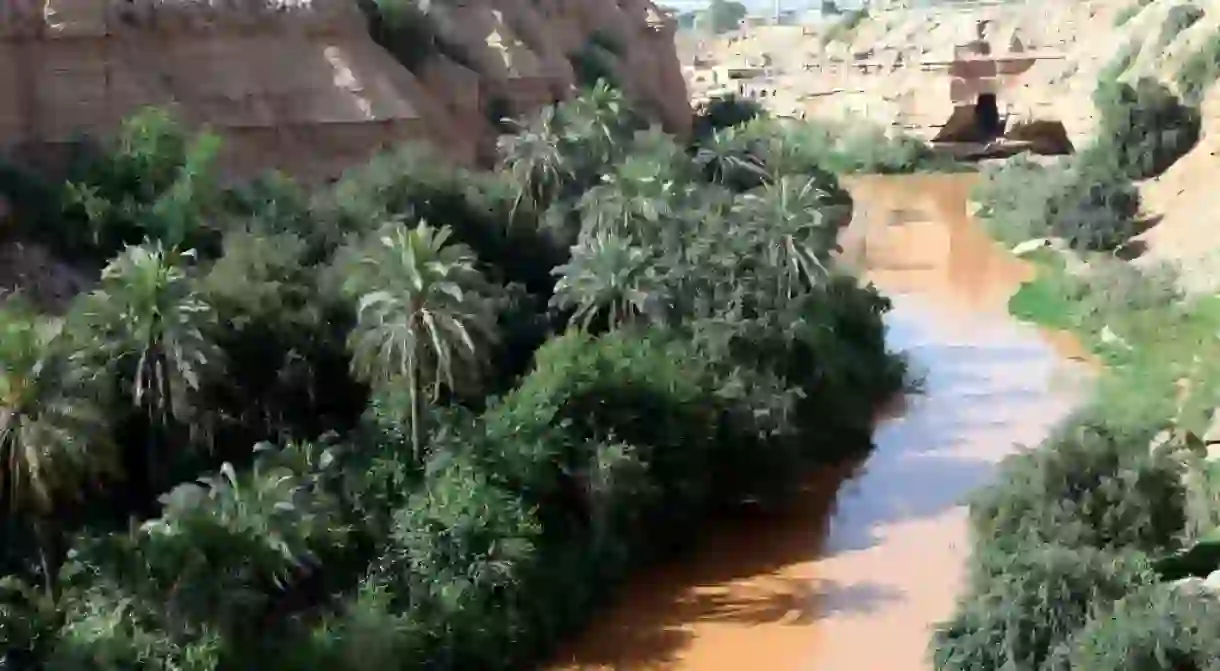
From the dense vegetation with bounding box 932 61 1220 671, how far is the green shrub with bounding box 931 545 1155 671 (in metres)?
0.02

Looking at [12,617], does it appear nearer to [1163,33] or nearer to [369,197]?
[369,197]

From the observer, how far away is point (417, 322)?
76.6 ft

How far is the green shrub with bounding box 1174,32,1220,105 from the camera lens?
5534 centimetres

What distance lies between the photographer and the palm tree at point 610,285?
93.5 feet

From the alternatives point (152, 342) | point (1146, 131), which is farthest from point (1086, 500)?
point (1146, 131)

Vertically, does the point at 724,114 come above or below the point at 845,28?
below

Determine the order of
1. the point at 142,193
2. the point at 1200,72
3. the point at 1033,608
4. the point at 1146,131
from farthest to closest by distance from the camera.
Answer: the point at 1200,72
the point at 1146,131
the point at 142,193
the point at 1033,608

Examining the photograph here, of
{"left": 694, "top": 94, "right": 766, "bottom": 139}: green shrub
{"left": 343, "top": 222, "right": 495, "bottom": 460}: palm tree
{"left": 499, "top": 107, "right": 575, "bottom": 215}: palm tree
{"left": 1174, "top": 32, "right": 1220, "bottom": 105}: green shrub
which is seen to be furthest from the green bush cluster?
{"left": 343, "top": 222, "right": 495, "bottom": 460}: palm tree

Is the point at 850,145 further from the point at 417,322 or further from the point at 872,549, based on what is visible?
the point at 417,322

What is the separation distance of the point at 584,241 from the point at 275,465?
11331 mm

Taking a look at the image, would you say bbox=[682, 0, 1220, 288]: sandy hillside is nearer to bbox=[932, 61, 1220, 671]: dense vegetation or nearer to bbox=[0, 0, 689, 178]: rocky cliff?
bbox=[932, 61, 1220, 671]: dense vegetation

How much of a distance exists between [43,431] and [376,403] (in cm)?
666

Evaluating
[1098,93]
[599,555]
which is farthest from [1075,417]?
[1098,93]

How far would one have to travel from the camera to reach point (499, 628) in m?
21.2
